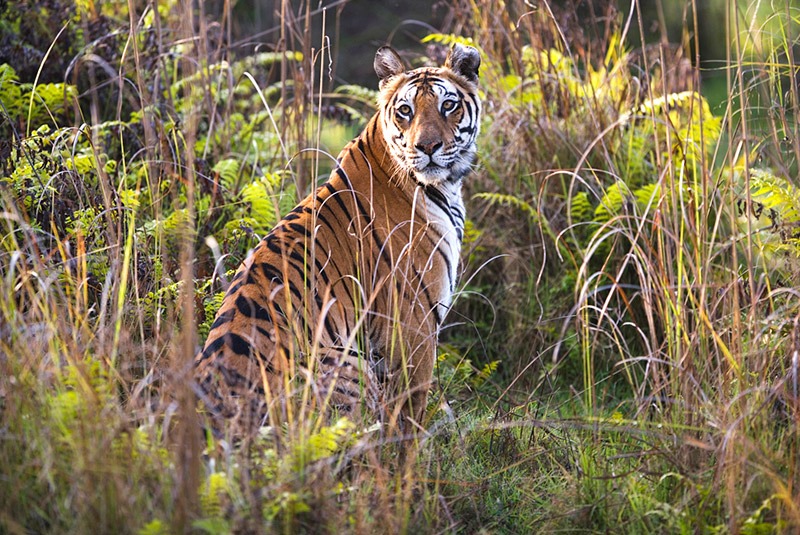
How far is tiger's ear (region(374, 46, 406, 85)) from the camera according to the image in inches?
171

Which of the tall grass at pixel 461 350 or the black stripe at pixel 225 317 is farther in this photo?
the black stripe at pixel 225 317

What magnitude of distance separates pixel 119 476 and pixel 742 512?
1868 mm

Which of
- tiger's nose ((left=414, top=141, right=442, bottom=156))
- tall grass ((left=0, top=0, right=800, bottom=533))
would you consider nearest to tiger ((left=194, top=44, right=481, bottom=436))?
tiger's nose ((left=414, top=141, right=442, bottom=156))

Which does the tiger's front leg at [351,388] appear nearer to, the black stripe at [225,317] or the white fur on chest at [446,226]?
the black stripe at [225,317]

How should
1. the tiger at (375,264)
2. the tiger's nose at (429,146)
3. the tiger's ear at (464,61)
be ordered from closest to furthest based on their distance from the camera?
the tiger at (375,264), the tiger's nose at (429,146), the tiger's ear at (464,61)

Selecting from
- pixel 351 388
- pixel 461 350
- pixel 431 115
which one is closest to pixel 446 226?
pixel 431 115

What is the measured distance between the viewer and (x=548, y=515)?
123 inches

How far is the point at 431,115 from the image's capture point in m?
4.09

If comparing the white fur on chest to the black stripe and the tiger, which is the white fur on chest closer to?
the tiger

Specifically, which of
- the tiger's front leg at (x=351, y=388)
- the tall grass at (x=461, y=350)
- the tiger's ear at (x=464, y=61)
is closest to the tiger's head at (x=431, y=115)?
the tiger's ear at (x=464, y=61)

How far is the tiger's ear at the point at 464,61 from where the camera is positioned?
429 centimetres

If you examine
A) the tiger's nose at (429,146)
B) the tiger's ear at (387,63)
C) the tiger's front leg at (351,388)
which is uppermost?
the tiger's ear at (387,63)

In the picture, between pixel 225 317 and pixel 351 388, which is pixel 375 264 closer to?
pixel 351 388

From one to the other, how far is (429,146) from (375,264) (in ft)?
1.91
